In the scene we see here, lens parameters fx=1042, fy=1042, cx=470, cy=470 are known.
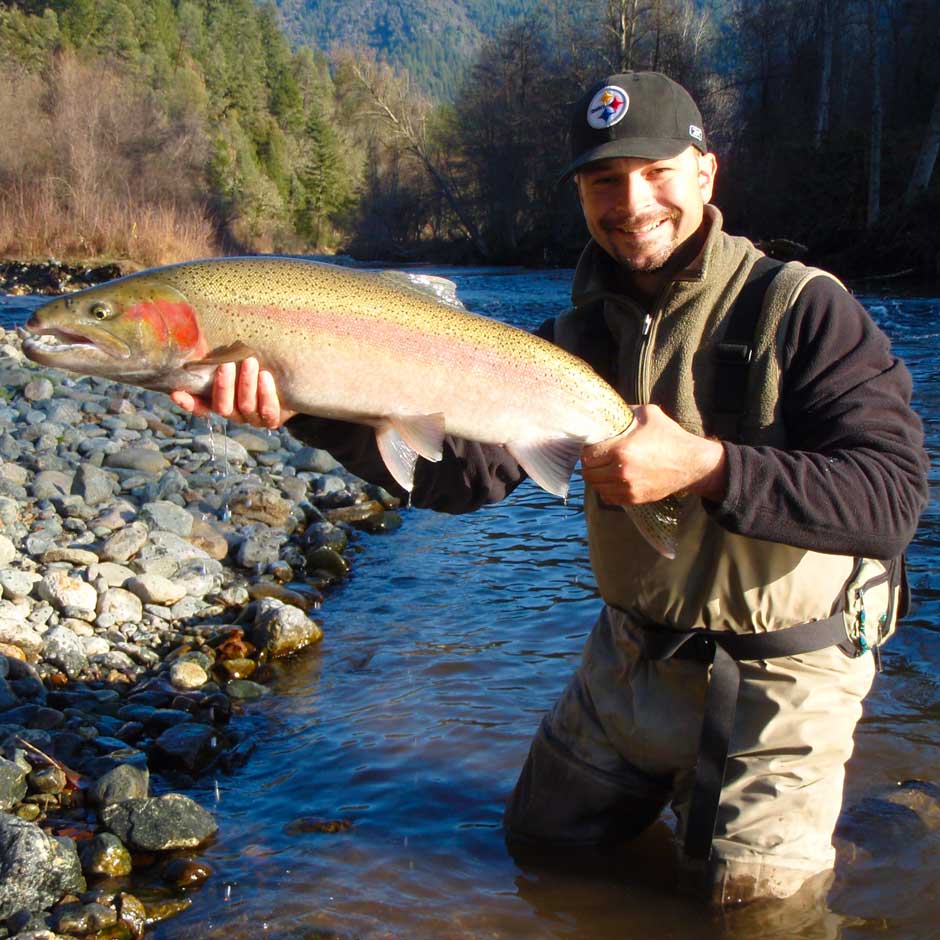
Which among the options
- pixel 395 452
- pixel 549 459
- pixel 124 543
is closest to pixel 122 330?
pixel 395 452

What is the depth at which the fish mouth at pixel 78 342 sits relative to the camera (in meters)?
2.54

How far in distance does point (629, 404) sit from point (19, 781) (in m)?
2.30

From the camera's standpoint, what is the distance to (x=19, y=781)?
3.37 m

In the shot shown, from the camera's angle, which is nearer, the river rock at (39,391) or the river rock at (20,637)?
the river rock at (20,637)

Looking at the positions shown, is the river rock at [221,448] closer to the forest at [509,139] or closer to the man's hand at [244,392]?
the man's hand at [244,392]

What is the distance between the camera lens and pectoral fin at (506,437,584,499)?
2727 millimetres

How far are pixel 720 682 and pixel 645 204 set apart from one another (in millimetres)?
1265

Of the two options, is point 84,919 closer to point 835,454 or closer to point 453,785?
point 453,785

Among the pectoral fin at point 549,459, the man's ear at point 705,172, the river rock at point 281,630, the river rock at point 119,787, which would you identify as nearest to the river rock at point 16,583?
the river rock at point 281,630

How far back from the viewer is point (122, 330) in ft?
8.43

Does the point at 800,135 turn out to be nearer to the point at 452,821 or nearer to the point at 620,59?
the point at 620,59

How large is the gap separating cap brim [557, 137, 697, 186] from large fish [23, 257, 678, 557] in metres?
0.50

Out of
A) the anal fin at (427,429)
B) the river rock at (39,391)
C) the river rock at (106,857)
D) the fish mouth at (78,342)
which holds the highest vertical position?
the fish mouth at (78,342)

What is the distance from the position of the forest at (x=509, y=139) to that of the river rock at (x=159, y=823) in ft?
78.1
